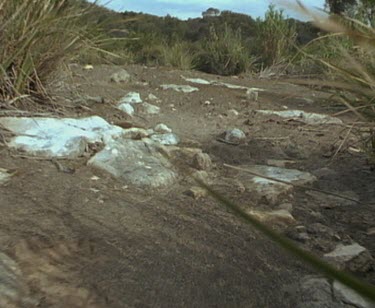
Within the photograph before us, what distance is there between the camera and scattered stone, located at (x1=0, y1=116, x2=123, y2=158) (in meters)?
3.59

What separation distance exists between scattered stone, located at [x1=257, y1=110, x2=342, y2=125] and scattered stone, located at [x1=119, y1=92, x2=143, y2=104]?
1.13 meters

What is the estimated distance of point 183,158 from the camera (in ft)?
13.0

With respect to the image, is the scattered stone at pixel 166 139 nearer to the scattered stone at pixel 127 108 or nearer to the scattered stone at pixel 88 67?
the scattered stone at pixel 127 108

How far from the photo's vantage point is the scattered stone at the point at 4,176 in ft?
10.3

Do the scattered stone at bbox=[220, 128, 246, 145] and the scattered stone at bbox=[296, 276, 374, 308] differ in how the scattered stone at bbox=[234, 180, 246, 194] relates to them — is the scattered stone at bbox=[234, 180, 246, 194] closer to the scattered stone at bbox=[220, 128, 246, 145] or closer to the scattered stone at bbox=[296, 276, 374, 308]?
the scattered stone at bbox=[220, 128, 246, 145]

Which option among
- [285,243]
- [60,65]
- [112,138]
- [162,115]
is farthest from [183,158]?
[285,243]

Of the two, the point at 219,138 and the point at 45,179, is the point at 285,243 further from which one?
the point at 219,138

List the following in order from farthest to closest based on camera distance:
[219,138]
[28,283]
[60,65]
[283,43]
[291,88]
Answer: [283,43] → [291,88] → [219,138] → [60,65] → [28,283]

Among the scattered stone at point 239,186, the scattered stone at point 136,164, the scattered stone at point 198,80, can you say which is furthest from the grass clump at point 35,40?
the scattered stone at point 198,80

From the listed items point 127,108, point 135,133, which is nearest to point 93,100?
point 127,108

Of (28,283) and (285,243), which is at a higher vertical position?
(285,243)

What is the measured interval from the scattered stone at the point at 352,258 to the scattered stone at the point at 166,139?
5.89 feet

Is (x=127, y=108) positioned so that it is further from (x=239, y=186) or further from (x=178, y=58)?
(x=178, y=58)

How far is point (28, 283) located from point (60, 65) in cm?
242
